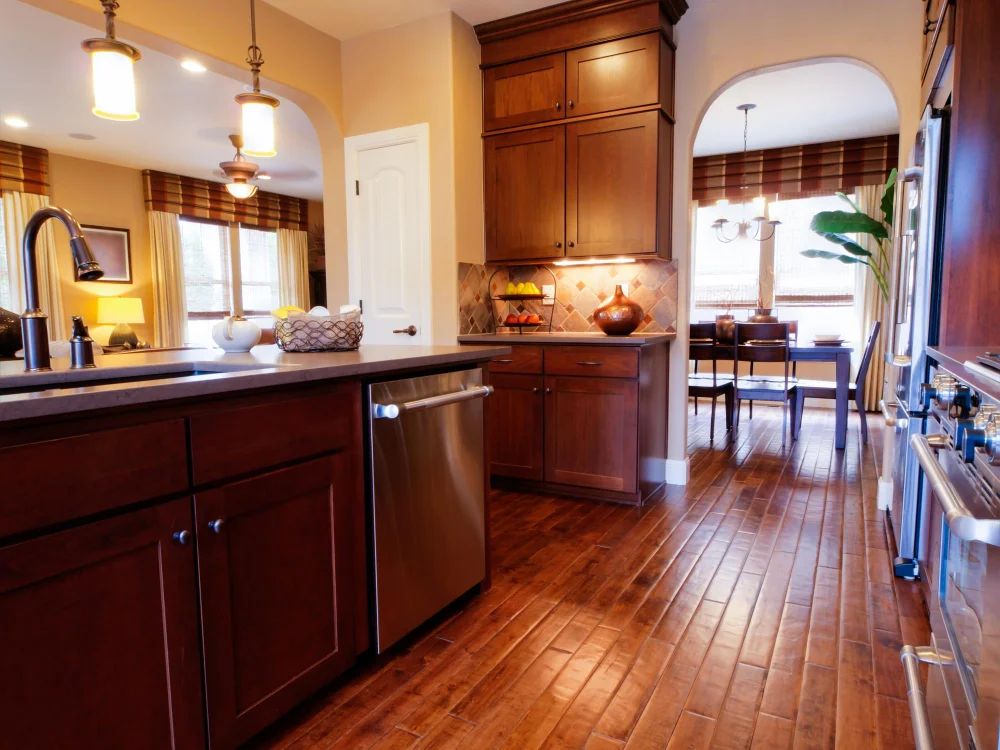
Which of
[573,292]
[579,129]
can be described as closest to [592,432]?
[573,292]

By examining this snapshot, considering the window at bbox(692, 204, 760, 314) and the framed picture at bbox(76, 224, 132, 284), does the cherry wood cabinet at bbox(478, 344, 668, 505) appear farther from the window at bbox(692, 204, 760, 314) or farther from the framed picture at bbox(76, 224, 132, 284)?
the framed picture at bbox(76, 224, 132, 284)

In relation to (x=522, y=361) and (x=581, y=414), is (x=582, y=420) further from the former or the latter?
(x=522, y=361)

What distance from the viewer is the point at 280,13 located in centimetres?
341

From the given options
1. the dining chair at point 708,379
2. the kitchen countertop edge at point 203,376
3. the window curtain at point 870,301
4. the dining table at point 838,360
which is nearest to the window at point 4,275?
the kitchen countertop edge at point 203,376

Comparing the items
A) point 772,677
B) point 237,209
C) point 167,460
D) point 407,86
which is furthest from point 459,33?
point 237,209

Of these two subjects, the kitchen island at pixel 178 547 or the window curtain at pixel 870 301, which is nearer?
the kitchen island at pixel 178 547

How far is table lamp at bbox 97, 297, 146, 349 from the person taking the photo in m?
6.29

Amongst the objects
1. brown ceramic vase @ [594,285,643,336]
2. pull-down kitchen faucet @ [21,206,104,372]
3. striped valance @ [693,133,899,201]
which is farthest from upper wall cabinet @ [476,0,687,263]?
striped valance @ [693,133,899,201]

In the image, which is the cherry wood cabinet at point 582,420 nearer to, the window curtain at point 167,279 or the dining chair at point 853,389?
the dining chair at point 853,389

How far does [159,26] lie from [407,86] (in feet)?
4.36

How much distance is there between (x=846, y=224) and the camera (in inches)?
146

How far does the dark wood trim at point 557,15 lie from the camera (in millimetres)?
3316

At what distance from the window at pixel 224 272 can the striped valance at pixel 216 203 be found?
0.60 feet

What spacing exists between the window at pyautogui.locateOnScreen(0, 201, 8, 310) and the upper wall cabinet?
485 cm
